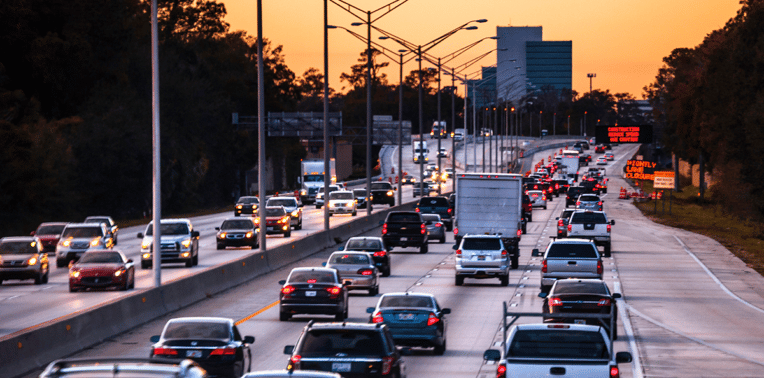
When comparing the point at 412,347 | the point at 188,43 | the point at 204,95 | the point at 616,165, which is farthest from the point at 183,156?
the point at 616,165

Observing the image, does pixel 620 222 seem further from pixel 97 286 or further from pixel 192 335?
pixel 192 335

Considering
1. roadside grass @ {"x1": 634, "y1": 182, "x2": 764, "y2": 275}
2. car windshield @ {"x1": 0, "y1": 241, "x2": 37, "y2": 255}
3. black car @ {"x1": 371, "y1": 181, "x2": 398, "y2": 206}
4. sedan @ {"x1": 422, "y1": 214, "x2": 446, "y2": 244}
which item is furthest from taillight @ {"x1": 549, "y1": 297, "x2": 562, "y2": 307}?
black car @ {"x1": 371, "y1": 181, "x2": 398, "y2": 206}

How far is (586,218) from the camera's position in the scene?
49219 millimetres

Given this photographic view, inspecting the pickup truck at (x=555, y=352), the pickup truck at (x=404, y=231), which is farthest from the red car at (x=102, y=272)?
the pickup truck at (x=555, y=352)

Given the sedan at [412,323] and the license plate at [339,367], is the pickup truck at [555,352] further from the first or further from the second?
the sedan at [412,323]

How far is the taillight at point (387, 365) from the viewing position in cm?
1516

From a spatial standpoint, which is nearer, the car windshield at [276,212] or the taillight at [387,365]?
the taillight at [387,365]

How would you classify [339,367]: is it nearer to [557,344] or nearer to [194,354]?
[557,344]

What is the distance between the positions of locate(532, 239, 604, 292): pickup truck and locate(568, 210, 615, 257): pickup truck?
16.3 metres

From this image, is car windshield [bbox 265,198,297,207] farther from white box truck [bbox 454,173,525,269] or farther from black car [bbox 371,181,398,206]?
black car [bbox 371,181,398,206]

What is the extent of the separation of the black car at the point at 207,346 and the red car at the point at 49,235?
30887 millimetres

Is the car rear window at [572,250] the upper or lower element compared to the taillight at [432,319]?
upper

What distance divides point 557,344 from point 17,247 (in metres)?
26.4

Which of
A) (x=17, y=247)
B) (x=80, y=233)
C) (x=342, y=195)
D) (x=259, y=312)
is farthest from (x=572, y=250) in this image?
(x=342, y=195)
